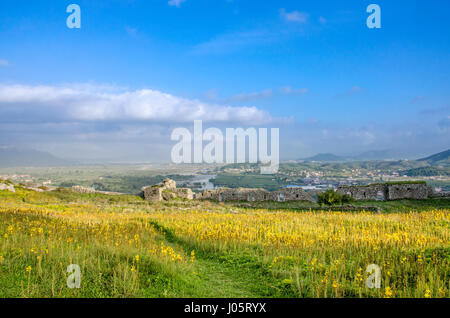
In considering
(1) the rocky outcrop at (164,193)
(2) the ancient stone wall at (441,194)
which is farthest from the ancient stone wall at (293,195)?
(2) the ancient stone wall at (441,194)

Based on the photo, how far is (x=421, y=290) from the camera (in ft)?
18.9

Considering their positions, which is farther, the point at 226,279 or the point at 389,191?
the point at 389,191

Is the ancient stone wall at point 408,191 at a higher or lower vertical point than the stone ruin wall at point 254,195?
higher

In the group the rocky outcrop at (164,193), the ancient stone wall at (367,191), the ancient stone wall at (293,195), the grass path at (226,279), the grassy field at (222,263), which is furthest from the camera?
the rocky outcrop at (164,193)

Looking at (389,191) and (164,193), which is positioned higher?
(389,191)

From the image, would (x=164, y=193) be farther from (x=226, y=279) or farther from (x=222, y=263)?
(x=226, y=279)

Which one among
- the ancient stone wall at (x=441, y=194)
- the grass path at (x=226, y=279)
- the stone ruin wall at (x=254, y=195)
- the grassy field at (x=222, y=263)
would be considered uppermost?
the grassy field at (x=222, y=263)

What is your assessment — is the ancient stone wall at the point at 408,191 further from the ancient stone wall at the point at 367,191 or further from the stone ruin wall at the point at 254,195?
the stone ruin wall at the point at 254,195

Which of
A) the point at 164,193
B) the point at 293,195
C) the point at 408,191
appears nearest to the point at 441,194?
the point at 408,191

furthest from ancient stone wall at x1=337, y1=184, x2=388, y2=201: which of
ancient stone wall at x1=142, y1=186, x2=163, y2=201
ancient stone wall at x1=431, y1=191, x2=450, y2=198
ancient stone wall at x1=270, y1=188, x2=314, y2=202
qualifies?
ancient stone wall at x1=142, y1=186, x2=163, y2=201

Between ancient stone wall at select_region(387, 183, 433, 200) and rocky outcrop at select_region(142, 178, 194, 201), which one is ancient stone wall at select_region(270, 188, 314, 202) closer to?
ancient stone wall at select_region(387, 183, 433, 200)

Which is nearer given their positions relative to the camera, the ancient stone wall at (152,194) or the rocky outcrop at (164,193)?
the ancient stone wall at (152,194)
